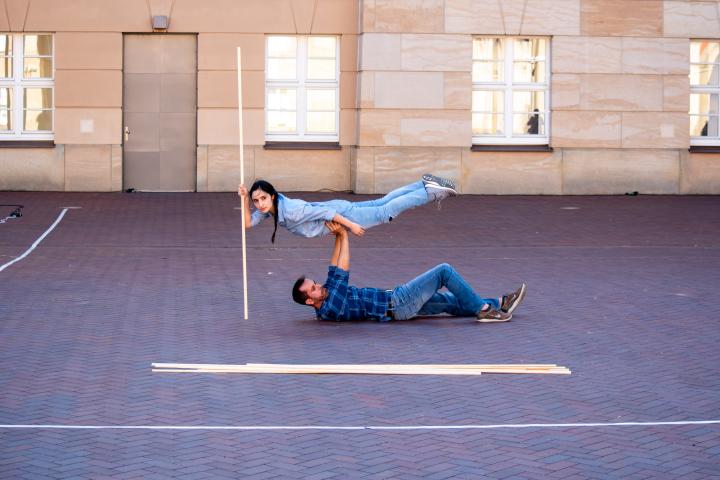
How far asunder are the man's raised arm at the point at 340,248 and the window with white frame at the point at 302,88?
15145mm

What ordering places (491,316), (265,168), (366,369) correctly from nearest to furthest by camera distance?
(366,369) → (491,316) → (265,168)

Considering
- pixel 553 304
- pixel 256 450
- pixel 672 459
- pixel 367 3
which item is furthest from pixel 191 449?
pixel 367 3

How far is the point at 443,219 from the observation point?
21.3 meters

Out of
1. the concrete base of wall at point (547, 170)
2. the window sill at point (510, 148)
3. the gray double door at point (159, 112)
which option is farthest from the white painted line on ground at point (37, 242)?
the window sill at point (510, 148)

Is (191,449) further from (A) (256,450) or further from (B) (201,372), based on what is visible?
(B) (201,372)

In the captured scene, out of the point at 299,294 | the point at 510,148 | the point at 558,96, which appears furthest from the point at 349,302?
the point at 558,96

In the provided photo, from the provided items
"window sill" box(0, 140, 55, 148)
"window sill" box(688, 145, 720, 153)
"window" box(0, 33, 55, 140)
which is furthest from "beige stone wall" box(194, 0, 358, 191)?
"window sill" box(688, 145, 720, 153)

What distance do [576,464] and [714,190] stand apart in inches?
802

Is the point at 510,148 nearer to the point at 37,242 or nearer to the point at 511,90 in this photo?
the point at 511,90

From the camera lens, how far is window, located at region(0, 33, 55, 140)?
2548 centimetres

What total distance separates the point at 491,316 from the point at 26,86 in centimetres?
1713

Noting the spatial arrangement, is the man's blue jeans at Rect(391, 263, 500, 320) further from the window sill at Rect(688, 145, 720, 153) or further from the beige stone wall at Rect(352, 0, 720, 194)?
A: the window sill at Rect(688, 145, 720, 153)

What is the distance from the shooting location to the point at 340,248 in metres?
10.7

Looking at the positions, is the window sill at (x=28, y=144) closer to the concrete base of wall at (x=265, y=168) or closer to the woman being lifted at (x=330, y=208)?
the concrete base of wall at (x=265, y=168)
